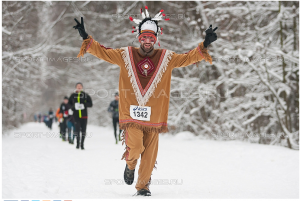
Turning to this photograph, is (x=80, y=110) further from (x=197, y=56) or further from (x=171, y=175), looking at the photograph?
(x=197, y=56)

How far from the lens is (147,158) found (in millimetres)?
4172

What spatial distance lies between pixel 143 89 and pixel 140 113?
0.33 meters

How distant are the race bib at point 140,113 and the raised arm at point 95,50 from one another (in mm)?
658

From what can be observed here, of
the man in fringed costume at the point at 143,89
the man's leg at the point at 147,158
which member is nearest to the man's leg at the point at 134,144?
the man in fringed costume at the point at 143,89

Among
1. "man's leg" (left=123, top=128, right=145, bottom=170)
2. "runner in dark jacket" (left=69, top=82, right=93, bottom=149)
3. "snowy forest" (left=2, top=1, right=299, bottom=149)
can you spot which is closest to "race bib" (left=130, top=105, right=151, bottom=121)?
"man's leg" (left=123, top=128, right=145, bottom=170)

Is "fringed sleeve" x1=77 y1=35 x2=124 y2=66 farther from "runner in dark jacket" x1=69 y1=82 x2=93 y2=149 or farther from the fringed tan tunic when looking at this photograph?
"runner in dark jacket" x1=69 y1=82 x2=93 y2=149

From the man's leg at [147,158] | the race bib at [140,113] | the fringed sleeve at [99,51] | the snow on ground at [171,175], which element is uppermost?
the fringed sleeve at [99,51]

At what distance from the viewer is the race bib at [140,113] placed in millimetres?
4027

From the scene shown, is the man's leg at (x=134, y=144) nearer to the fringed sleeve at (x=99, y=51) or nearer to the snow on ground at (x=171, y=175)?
the snow on ground at (x=171, y=175)

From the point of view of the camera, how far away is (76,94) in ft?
29.6

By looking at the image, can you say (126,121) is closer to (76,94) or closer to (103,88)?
(76,94)

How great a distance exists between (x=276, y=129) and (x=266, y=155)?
191 inches

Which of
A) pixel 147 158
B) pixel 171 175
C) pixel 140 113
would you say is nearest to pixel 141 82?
pixel 140 113

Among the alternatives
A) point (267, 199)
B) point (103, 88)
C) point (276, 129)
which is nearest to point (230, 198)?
point (267, 199)
